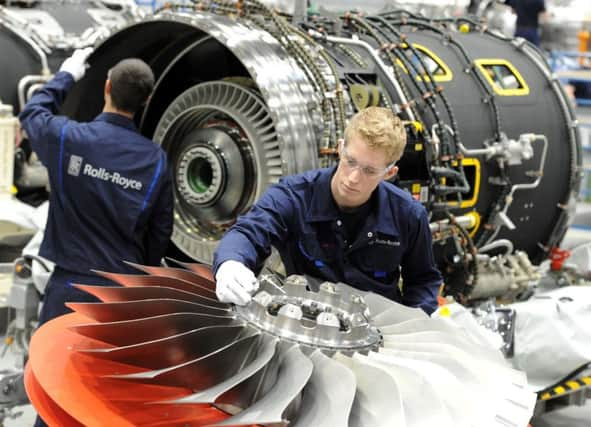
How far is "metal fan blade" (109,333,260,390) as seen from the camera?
1720mm

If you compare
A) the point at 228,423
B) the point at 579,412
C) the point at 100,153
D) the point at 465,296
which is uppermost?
the point at 228,423

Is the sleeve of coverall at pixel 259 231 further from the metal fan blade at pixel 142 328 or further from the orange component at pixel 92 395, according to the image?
the orange component at pixel 92 395

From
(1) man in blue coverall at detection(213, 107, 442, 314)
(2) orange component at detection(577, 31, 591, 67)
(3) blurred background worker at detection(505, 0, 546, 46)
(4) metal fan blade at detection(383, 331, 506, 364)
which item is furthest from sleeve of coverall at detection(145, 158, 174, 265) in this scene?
(2) orange component at detection(577, 31, 591, 67)

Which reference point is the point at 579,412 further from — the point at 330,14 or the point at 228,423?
the point at 228,423

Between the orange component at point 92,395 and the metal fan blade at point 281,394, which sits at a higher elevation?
the metal fan blade at point 281,394

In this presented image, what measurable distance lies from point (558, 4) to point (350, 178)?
28.0ft

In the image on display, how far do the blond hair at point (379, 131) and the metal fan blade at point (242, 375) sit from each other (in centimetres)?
64

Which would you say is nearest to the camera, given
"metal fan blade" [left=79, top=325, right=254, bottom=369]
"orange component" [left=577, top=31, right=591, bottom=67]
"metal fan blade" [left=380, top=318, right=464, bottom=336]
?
"metal fan blade" [left=79, top=325, right=254, bottom=369]

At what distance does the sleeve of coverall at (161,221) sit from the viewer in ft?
10.8

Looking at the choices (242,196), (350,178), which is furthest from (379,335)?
(242,196)

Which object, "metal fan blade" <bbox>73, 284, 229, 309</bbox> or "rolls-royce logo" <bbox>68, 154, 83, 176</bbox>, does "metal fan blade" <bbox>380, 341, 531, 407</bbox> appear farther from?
"rolls-royce logo" <bbox>68, 154, 83, 176</bbox>

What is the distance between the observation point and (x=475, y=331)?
125 inches

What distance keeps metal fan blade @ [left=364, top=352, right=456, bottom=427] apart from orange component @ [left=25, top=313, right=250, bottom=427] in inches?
15.2

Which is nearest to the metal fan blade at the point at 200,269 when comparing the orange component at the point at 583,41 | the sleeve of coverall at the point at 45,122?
the sleeve of coverall at the point at 45,122
